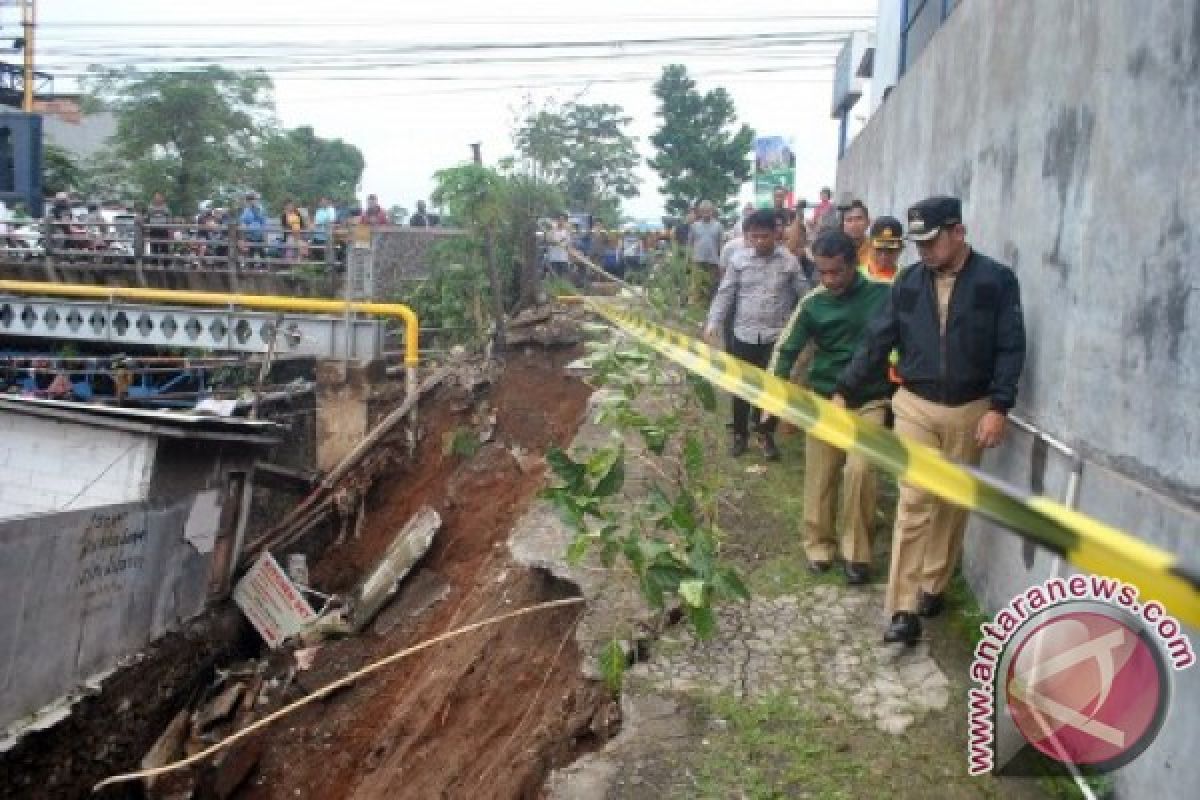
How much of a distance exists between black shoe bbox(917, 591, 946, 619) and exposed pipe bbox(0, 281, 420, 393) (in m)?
7.02

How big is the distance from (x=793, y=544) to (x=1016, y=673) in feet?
7.67

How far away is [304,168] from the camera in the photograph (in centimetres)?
4047

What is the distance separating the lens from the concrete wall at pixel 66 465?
27.1ft

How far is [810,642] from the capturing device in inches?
172

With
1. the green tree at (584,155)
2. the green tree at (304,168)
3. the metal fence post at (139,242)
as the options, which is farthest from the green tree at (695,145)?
the metal fence post at (139,242)

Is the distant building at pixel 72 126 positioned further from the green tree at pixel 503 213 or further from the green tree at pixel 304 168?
the green tree at pixel 503 213

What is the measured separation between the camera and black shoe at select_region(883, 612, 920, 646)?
416 cm

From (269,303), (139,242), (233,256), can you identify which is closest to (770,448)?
(269,303)

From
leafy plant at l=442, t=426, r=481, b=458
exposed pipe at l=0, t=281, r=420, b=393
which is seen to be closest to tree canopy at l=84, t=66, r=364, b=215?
exposed pipe at l=0, t=281, r=420, b=393

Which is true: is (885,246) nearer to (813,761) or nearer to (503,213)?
(813,761)

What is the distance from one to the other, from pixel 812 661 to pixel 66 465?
7.15 meters

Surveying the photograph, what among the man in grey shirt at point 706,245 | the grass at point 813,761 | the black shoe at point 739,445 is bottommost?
the grass at point 813,761

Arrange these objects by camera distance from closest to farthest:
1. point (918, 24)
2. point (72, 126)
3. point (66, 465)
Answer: point (66, 465), point (918, 24), point (72, 126)

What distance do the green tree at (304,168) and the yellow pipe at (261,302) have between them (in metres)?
8.85
